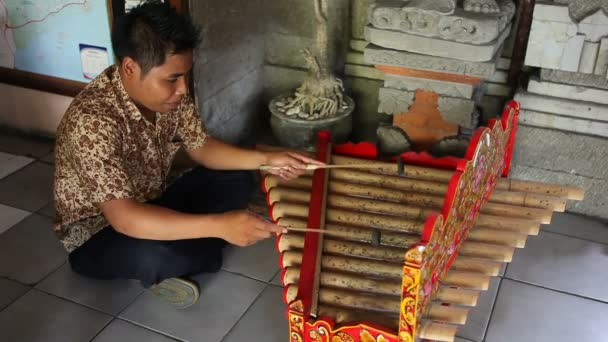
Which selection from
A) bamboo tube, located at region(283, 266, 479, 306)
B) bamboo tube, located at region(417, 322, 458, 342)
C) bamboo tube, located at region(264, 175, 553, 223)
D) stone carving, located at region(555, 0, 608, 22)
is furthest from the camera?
stone carving, located at region(555, 0, 608, 22)

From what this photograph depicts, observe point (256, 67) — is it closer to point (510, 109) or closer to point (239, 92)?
point (239, 92)

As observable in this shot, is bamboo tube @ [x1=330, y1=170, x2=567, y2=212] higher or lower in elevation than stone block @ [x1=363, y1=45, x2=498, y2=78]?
lower

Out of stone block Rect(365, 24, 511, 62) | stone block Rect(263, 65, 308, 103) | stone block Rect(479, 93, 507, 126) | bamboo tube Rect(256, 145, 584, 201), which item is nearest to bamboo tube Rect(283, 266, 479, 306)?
bamboo tube Rect(256, 145, 584, 201)

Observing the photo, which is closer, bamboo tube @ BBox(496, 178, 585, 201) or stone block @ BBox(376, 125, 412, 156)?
bamboo tube @ BBox(496, 178, 585, 201)

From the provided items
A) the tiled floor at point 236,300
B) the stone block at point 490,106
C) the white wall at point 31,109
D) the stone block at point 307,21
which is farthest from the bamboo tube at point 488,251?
the white wall at point 31,109

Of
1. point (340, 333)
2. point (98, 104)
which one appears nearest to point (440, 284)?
point (340, 333)

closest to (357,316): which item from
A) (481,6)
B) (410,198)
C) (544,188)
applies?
(410,198)

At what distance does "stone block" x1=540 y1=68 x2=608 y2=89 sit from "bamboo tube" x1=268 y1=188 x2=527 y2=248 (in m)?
1.05

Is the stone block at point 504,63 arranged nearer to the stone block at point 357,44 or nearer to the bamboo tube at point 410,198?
the stone block at point 357,44

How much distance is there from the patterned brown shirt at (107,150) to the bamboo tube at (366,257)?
534 mm

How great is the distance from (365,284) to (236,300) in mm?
658

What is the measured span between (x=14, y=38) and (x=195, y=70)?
1057 mm

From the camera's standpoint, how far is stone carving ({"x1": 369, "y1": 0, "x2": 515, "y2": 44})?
2441 millimetres

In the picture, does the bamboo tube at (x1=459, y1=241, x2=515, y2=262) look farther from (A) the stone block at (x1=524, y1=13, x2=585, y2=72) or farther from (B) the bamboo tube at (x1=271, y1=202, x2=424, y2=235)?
(A) the stone block at (x1=524, y1=13, x2=585, y2=72)
